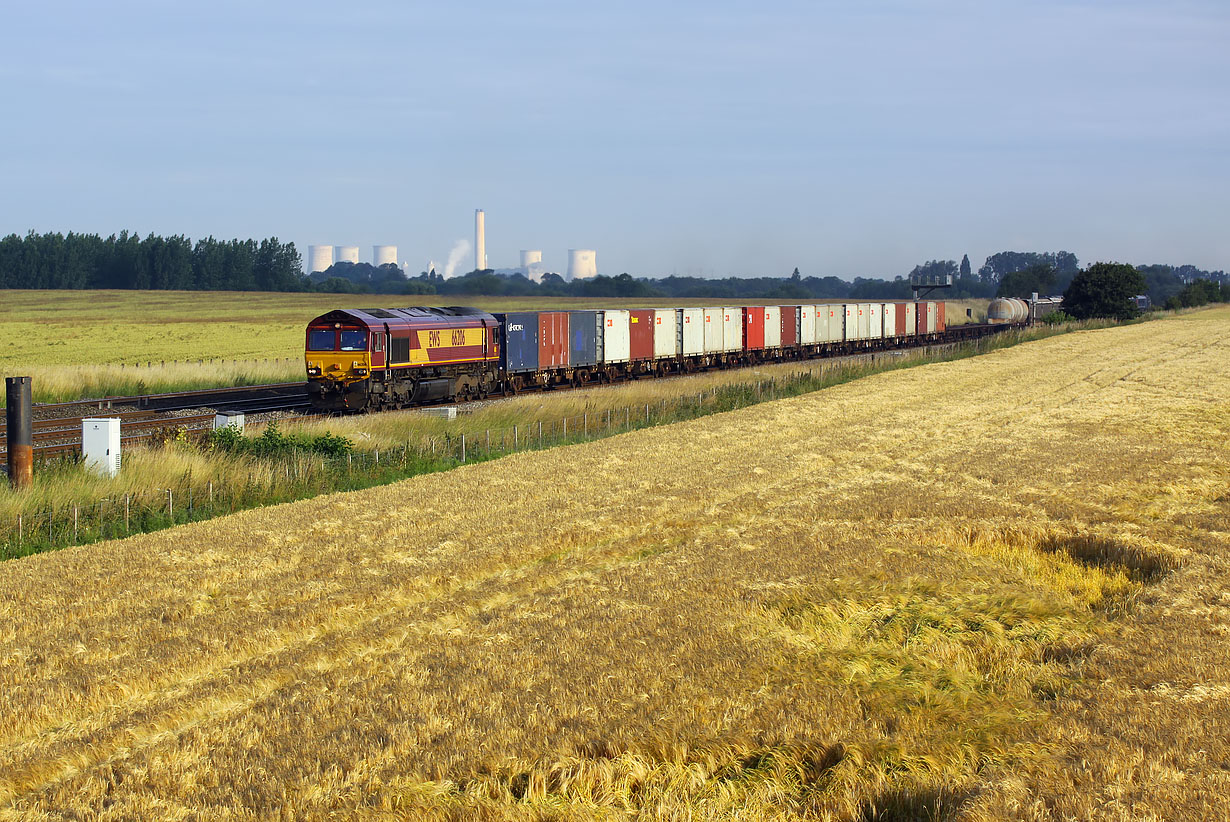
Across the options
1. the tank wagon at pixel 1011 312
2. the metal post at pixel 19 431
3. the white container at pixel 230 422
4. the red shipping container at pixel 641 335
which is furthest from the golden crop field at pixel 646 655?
the tank wagon at pixel 1011 312

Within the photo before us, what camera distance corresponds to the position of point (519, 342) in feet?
148

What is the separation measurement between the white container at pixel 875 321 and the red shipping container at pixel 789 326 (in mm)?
10758

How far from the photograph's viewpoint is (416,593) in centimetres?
1427

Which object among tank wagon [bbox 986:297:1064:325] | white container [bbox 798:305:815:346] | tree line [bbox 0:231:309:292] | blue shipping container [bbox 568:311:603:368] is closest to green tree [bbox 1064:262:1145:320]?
tank wagon [bbox 986:297:1064:325]

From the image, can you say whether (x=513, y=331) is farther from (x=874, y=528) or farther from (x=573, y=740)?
(x=573, y=740)

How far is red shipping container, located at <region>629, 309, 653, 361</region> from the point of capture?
5175cm

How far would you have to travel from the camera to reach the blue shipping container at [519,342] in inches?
1746

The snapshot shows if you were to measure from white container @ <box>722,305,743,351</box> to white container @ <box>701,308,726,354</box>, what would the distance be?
37 cm

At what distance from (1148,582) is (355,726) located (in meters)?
10.3

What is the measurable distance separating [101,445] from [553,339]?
24358 millimetres

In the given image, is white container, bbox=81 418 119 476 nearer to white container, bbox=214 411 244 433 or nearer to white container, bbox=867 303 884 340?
white container, bbox=214 411 244 433

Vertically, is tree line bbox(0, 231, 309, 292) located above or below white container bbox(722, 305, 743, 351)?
above

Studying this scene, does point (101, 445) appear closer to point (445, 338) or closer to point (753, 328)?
point (445, 338)

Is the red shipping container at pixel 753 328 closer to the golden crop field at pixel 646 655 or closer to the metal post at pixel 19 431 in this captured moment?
the golden crop field at pixel 646 655
